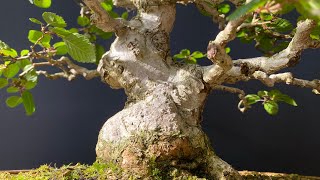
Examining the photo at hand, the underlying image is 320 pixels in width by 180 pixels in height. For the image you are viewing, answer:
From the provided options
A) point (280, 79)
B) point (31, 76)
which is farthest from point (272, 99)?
point (31, 76)

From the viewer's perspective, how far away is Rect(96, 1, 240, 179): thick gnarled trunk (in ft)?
3.79

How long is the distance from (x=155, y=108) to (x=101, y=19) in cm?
34

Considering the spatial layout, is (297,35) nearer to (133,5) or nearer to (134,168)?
(134,168)

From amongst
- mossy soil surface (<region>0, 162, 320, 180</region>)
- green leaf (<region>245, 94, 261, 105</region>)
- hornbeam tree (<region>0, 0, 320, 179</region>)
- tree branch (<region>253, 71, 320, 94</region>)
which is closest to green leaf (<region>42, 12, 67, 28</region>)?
hornbeam tree (<region>0, 0, 320, 179</region>)

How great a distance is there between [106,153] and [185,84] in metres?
0.36

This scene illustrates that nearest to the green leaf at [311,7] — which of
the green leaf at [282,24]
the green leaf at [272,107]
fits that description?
the green leaf at [282,24]

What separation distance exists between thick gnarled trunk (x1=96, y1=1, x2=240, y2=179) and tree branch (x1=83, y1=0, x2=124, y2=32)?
6 centimetres

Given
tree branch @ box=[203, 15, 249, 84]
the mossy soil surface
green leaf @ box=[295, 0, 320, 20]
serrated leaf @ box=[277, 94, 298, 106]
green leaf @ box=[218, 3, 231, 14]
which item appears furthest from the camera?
green leaf @ box=[218, 3, 231, 14]

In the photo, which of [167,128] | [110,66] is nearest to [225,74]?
[167,128]

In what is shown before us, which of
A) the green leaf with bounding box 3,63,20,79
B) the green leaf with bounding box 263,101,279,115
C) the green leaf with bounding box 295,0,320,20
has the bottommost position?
the green leaf with bounding box 263,101,279,115

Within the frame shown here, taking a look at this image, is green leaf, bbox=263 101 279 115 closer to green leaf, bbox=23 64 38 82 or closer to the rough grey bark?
the rough grey bark

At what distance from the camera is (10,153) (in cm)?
211

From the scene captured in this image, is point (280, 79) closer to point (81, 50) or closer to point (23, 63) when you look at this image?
point (81, 50)

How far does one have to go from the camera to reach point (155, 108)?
1221 millimetres
